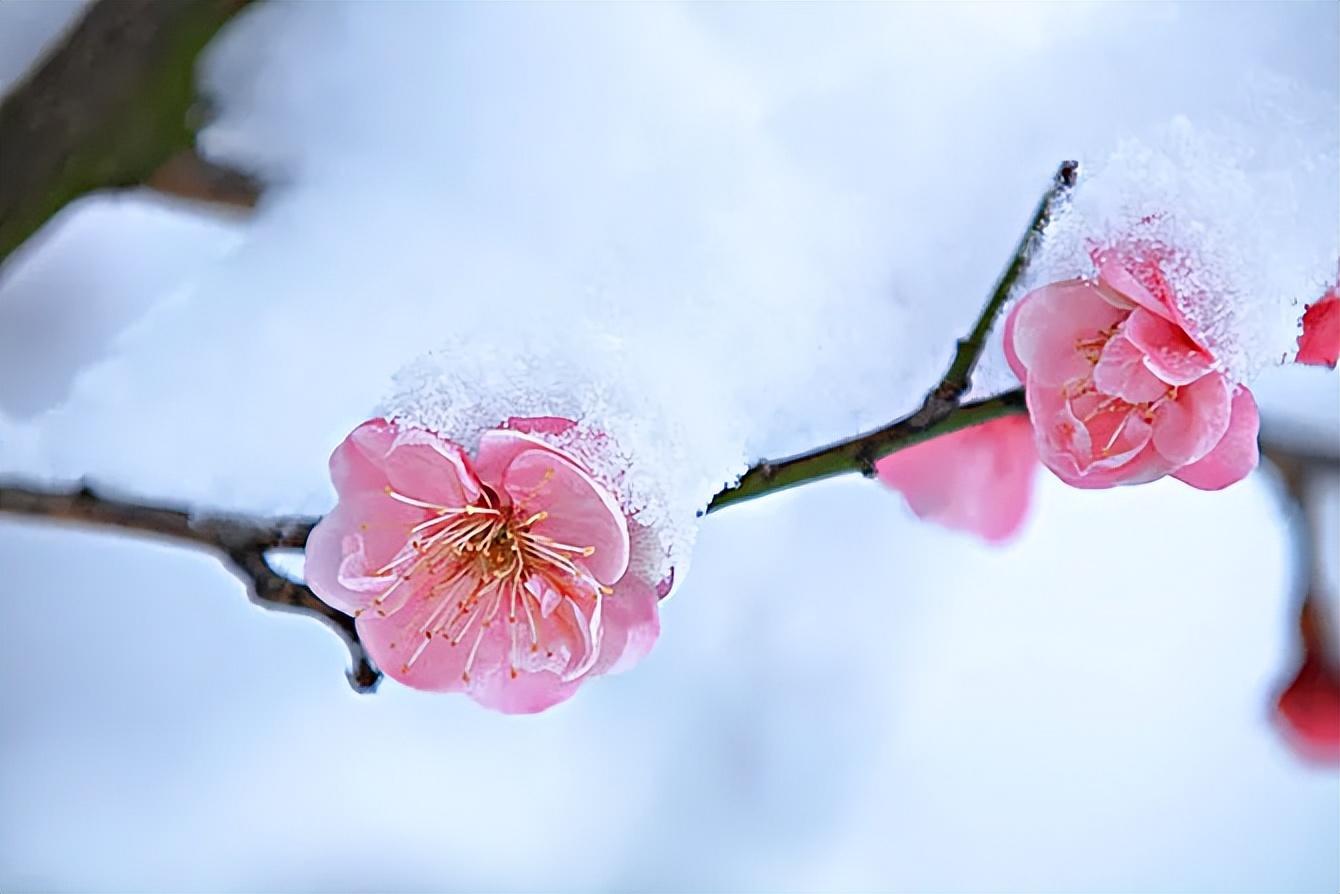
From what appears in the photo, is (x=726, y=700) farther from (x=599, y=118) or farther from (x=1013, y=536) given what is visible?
(x=599, y=118)

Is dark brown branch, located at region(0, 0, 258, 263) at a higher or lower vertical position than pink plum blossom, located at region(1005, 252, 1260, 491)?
lower

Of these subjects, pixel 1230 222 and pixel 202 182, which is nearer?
pixel 1230 222

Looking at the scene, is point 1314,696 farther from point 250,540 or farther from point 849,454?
point 250,540

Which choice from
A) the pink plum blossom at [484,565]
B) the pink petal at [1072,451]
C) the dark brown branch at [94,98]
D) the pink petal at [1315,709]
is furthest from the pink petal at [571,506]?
the pink petal at [1315,709]

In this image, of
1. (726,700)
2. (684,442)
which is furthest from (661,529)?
(726,700)

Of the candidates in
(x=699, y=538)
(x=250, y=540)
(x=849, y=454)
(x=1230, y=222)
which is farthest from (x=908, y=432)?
(x=699, y=538)

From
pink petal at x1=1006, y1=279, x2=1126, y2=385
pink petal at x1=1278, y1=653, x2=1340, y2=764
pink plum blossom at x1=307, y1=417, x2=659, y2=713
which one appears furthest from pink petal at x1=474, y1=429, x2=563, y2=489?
pink petal at x1=1278, y1=653, x2=1340, y2=764

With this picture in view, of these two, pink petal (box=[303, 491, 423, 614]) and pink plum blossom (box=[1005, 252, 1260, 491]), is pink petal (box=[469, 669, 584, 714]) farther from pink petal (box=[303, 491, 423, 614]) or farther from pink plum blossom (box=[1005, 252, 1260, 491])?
Result: pink plum blossom (box=[1005, 252, 1260, 491])
